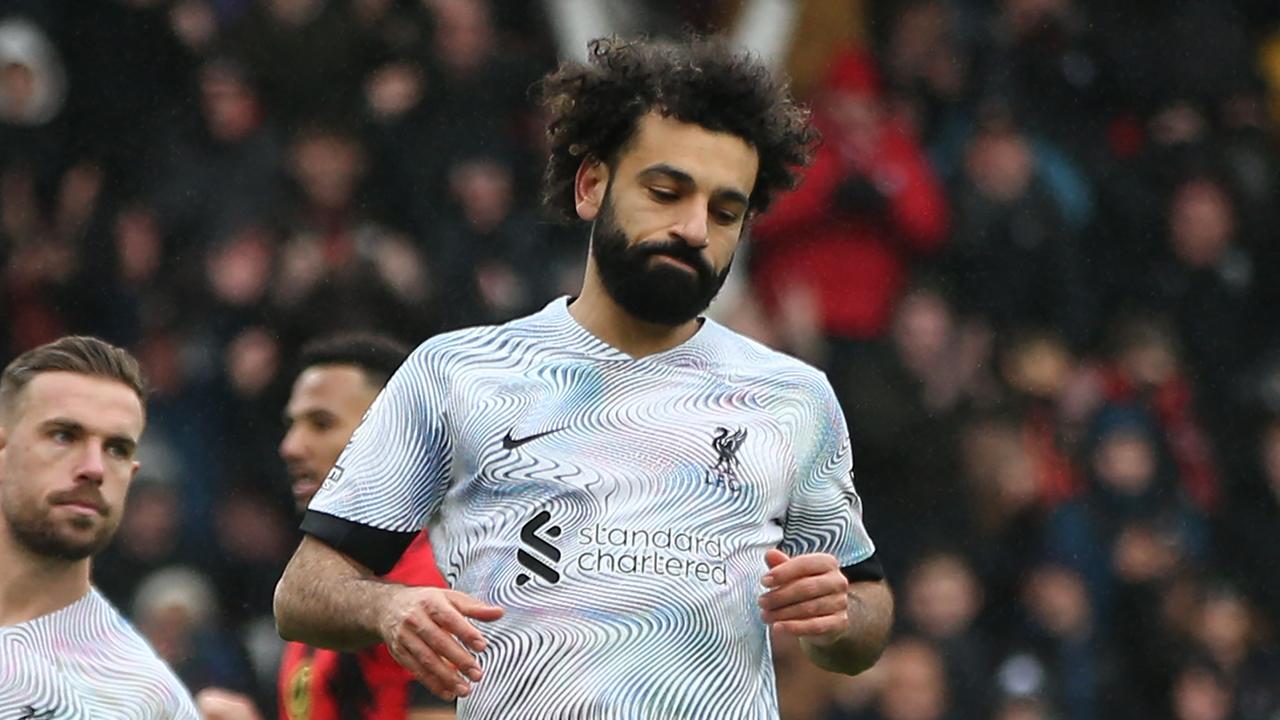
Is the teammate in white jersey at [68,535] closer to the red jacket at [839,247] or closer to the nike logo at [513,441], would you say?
the nike logo at [513,441]

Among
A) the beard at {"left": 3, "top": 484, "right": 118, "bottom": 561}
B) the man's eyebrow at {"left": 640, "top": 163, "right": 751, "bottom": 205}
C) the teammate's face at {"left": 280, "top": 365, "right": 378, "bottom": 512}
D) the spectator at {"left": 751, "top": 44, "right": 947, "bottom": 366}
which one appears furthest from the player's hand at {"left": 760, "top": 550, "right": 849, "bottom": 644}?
the spectator at {"left": 751, "top": 44, "right": 947, "bottom": 366}

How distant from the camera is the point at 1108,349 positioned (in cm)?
1005

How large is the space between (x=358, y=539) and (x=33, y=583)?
1.17 metres

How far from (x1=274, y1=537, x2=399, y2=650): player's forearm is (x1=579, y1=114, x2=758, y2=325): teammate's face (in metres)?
0.72

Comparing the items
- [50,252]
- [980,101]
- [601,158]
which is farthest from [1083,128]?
[601,158]

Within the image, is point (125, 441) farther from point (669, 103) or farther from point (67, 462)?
point (669, 103)

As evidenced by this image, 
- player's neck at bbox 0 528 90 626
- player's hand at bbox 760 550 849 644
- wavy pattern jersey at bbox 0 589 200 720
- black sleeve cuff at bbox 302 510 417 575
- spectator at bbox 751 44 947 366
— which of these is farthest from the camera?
spectator at bbox 751 44 947 366

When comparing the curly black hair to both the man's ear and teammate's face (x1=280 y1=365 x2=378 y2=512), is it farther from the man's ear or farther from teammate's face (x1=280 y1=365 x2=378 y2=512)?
teammate's face (x1=280 y1=365 x2=378 y2=512)

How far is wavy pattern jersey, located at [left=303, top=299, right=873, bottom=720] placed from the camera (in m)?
4.06

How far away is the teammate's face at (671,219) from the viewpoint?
14.1ft

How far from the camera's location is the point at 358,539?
4188 mm

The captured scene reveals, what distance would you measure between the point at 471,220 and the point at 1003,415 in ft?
7.60

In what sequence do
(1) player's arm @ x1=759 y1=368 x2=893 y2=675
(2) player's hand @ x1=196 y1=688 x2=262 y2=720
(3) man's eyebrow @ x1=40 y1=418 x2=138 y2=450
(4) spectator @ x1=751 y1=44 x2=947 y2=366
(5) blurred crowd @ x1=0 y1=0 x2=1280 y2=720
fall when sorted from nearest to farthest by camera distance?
(1) player's arm @ x1=759 y1=368 x2=893 y2=675, (3) man's eyebrow @ x1=40 y1=418 x2=138 y2=450, (2) player's hand @ x1=196 y1=688 x2=262 y2=720, (5) blurred crowd @ x1=0 y1=0 x2=1280 y2=720, (4) spectator @ x1=751 y1=44 x2=947 y2=366

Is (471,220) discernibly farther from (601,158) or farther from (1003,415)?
(601,158)
